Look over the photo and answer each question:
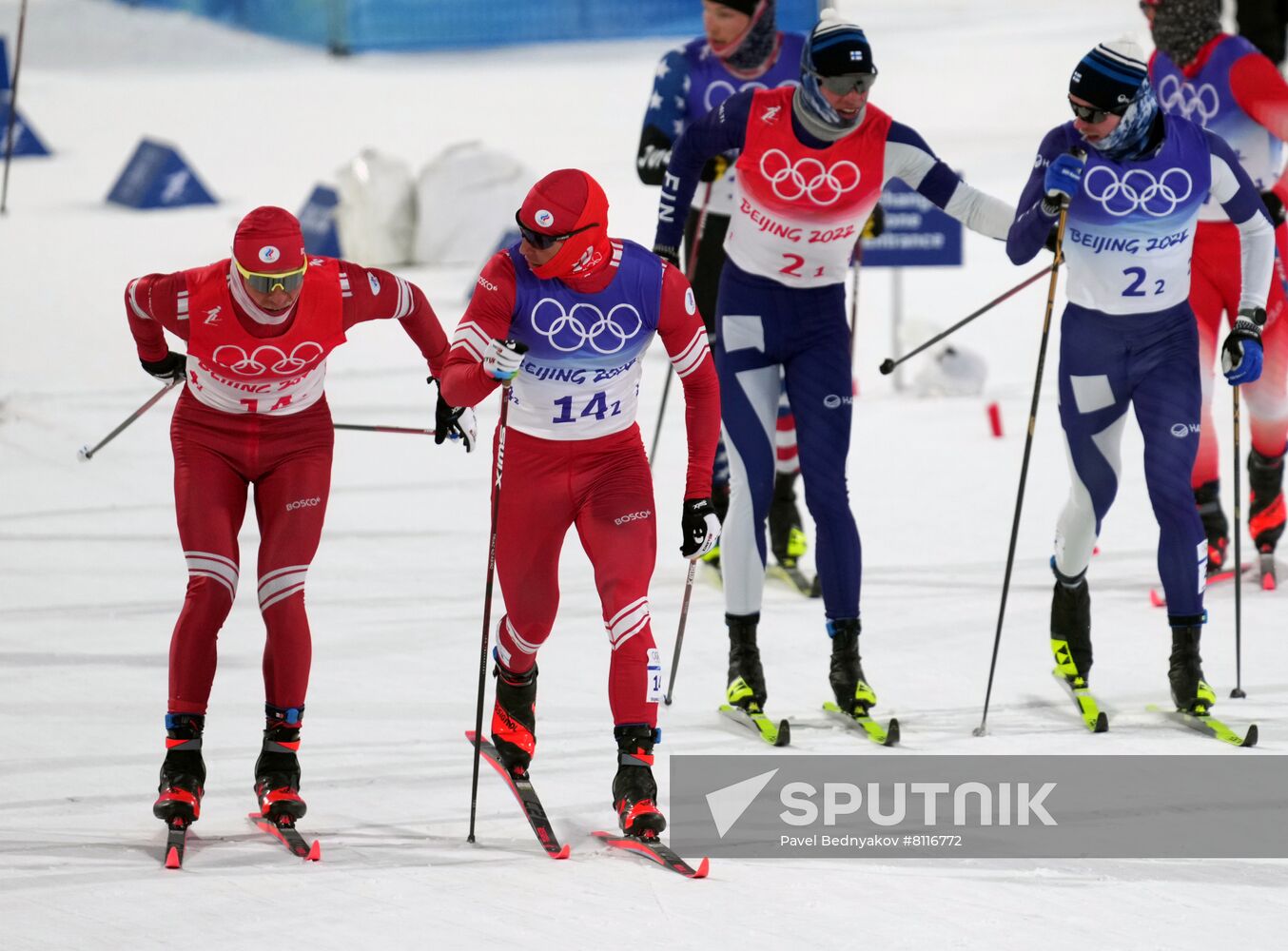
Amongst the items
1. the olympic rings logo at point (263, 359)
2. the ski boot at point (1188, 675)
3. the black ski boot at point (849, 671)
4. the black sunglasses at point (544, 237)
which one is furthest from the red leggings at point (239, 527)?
the ski boot at point (1188, 675)

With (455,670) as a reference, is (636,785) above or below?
above

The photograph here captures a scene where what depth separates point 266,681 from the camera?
16.6 ft

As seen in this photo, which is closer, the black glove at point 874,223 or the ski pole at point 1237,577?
the ski pole at point 1237,577

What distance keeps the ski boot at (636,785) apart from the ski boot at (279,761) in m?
0.82

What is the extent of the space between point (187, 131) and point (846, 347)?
42.0 ft

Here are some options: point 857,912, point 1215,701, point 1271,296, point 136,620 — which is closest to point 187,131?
point 136,620

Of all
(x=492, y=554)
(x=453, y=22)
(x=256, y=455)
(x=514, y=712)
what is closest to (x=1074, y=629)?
(x=514, y=712)

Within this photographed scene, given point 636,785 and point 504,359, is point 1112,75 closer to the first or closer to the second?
point 504,359

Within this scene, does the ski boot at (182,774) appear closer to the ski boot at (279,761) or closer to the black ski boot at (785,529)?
the ski boot at (279,761)

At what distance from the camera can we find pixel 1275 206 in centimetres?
701

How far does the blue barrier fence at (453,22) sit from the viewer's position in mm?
18797

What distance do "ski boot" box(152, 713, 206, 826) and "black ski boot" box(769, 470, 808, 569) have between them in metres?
3.15

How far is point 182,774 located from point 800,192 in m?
2.49

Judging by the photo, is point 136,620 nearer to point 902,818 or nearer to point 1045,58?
→ point 902,818
